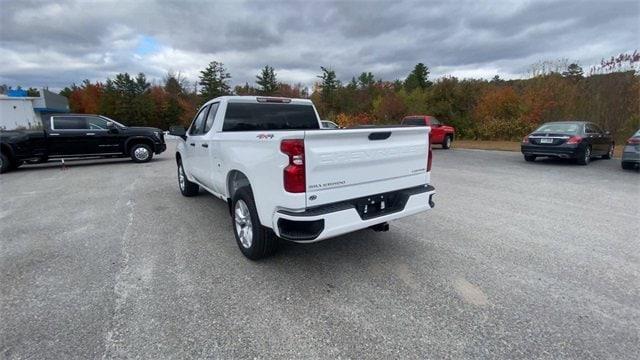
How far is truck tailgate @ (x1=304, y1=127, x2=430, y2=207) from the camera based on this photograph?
115 inches

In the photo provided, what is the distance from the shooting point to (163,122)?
5522cm

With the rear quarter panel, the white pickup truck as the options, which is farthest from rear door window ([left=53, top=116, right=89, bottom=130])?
the rear quarter panel

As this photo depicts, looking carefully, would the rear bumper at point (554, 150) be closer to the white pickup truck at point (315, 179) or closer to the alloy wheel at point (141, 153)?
the white pickup truck at point (315, 179)

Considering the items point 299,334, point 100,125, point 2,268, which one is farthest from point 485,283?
point 100,125

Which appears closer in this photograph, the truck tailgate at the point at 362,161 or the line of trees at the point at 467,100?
the truck tailgate at the point at 362,161

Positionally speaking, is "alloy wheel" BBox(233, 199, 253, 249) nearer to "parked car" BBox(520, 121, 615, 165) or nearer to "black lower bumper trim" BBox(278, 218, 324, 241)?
"black lower bumper trim" BBox(278, 218, 324, 241)

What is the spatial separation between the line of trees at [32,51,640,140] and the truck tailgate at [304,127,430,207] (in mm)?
21045

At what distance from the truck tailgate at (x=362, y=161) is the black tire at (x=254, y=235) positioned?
81 cm

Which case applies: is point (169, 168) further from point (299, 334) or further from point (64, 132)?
point (299, 334)

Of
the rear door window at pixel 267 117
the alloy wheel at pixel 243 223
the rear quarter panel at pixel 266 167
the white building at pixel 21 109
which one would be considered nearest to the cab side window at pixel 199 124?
the rear door window at pixel 267 117

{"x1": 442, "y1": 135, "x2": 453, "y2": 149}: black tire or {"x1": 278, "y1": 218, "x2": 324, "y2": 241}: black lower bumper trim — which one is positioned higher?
{"x1": 278, "y1": 218, "x2": 324, "y2": 241}: black lower bumper trim

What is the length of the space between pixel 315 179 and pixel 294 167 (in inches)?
9.0

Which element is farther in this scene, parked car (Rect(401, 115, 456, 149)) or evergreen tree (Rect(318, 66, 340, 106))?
evergreen tree (Rect(318, 66, 340, 106))

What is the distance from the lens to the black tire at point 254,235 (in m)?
3.50
